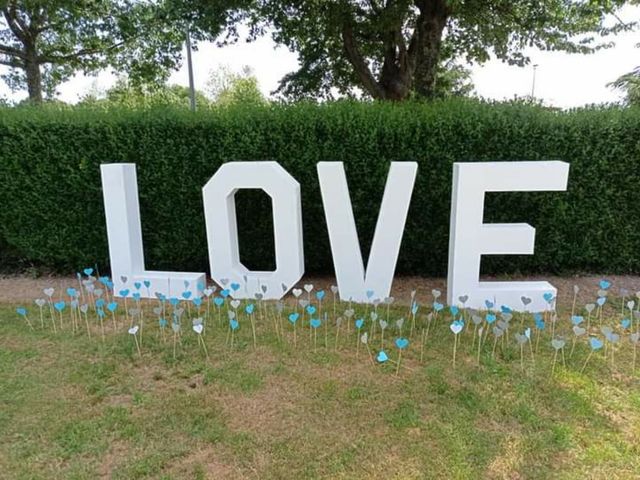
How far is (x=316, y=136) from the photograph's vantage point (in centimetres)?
475

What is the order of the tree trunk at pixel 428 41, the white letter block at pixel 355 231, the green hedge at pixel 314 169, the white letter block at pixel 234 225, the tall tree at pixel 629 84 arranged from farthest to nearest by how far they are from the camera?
the tall tree at pixel 629 84, the tree trunk at pixel 428 41, the green hedge at pixel 314 169, the white letter block at pixel 234 225, the white letter block at pixel 355 231

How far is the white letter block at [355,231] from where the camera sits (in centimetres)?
393

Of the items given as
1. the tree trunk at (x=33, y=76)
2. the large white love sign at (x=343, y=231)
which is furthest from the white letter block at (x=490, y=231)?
the tree trunk at (x=33, y=76)

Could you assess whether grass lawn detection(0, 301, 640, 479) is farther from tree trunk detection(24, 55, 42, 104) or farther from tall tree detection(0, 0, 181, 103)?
tree trunk detection(24, 55, 42, 104)

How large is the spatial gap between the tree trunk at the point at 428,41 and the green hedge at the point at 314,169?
16.0ft

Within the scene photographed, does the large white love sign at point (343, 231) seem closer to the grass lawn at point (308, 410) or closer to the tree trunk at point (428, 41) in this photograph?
the grass lawn at point (308, 410)

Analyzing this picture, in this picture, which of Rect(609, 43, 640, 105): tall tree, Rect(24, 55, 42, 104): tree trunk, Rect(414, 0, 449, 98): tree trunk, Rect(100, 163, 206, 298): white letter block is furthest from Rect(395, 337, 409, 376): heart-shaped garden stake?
Rect(609, 43, 640, 105): tall tree

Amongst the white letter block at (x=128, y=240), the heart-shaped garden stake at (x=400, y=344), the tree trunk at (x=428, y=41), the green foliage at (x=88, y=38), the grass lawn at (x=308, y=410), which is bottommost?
the grass lawn at (x=308, y=410)

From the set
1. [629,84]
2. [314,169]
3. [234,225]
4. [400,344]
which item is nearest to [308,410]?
[400,344]

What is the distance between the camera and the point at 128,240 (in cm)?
446

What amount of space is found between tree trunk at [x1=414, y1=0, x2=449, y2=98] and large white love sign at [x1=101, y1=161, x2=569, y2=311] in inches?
242

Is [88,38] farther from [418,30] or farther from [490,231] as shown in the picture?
[490,231]

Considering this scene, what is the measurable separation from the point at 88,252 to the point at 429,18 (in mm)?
8426

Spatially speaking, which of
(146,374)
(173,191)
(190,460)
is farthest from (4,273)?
(190,460)
